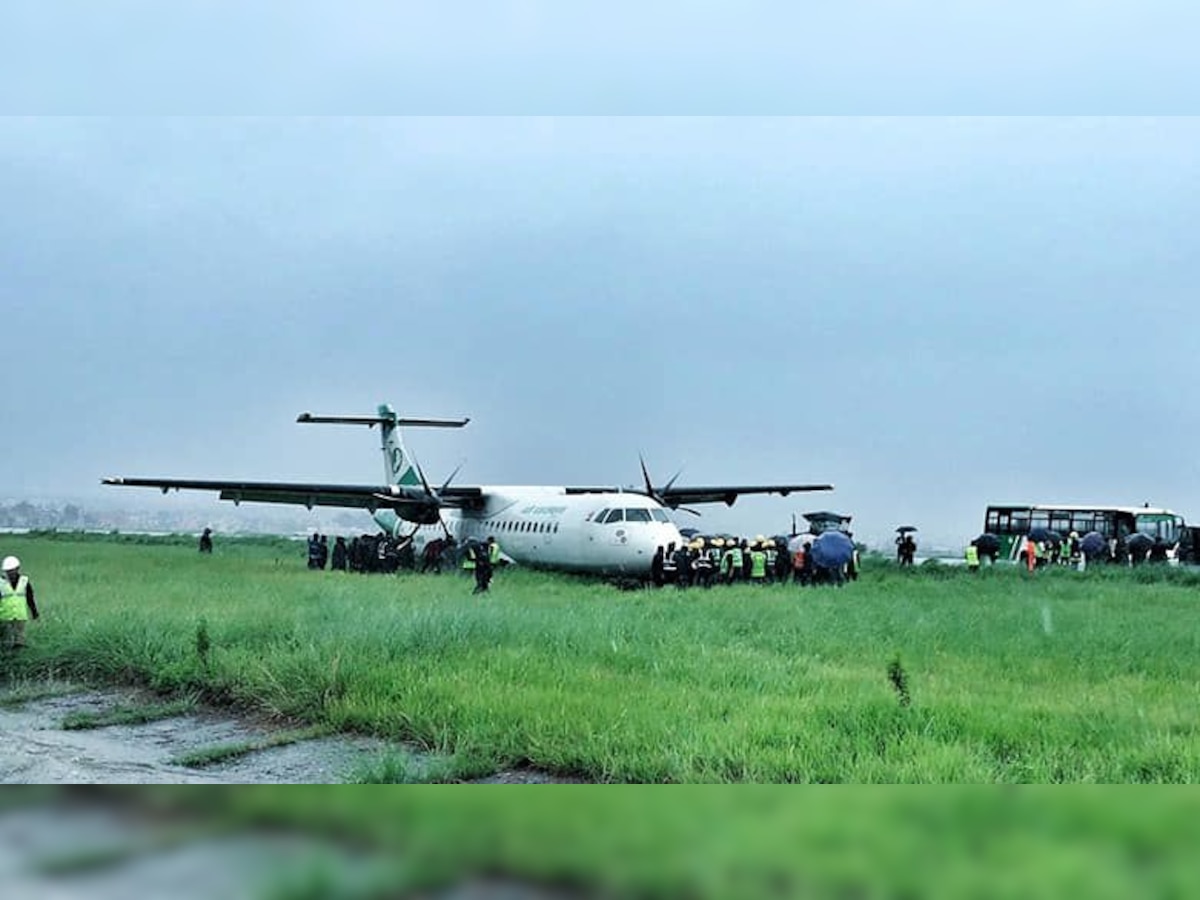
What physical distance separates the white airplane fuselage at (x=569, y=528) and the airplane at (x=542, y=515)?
0.01 metres

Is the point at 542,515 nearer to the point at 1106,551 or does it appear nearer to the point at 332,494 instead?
the point at 332,494

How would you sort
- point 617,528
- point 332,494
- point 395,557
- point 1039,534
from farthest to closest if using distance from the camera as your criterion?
point 617,528
point 332,494
point 395,557
point 1039,534

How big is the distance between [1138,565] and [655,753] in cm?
895

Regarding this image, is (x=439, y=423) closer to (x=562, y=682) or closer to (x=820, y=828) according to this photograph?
(x=562, y=682)

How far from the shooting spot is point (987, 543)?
294 inches

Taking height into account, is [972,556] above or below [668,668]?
above

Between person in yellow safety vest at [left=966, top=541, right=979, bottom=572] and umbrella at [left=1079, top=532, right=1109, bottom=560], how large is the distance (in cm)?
453

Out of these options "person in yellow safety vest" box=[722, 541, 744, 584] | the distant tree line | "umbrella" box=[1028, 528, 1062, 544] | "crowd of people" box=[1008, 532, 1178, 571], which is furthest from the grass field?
"person in yellow safety vest" box=[722, 541, 744, 584]

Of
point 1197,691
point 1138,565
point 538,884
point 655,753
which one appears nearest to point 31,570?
point 655,753

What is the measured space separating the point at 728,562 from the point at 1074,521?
427 centimetres

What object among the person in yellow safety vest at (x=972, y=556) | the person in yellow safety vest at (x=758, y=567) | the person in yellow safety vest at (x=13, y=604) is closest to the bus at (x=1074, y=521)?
the person in yellow safety vest at (x=972, y=556)

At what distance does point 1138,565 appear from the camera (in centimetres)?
1172

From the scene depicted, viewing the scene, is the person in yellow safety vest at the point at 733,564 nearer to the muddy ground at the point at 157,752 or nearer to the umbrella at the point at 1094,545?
the umbrella at the point at 1094,545

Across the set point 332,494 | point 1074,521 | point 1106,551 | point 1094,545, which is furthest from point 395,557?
point 1106,551
